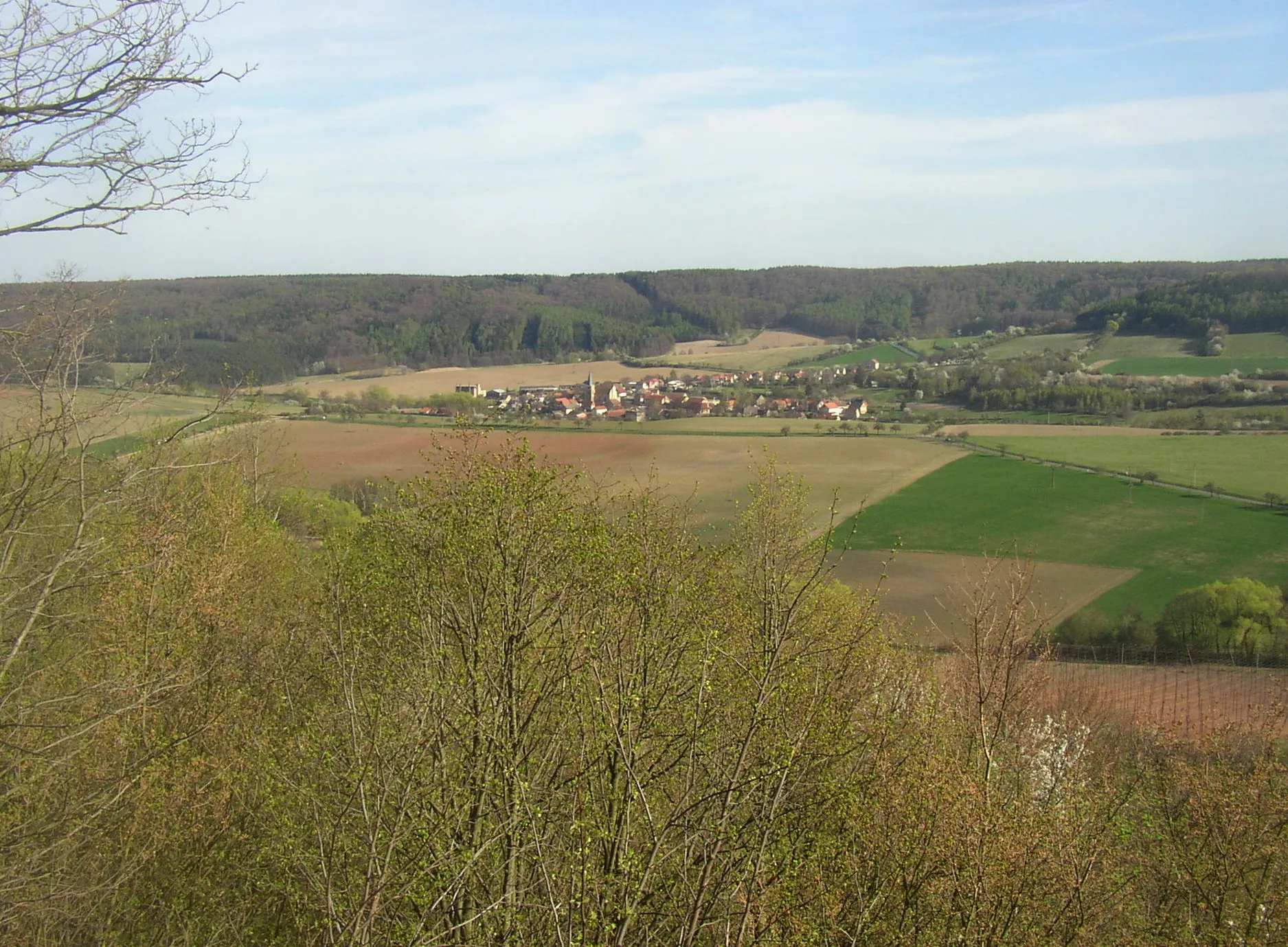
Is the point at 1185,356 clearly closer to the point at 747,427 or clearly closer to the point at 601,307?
the point at 747,427

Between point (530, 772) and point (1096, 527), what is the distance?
31142 millimetres

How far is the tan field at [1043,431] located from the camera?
46375 mm

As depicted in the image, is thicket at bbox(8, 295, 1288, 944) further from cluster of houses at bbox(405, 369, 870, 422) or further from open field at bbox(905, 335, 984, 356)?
open field at bbox(905, 335, 984, 356)

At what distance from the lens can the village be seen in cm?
5122

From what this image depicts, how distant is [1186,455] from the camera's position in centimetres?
4028

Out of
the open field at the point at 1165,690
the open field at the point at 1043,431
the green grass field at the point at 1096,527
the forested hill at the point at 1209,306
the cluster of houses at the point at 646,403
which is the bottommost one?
the open field at the point at 1165,690

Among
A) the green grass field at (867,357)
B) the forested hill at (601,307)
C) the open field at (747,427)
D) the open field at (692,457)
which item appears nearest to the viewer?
the open field at (692,457)

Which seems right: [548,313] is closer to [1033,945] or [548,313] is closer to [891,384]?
[891,384]

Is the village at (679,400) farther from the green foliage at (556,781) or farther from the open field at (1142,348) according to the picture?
the green foliage at (556,781)

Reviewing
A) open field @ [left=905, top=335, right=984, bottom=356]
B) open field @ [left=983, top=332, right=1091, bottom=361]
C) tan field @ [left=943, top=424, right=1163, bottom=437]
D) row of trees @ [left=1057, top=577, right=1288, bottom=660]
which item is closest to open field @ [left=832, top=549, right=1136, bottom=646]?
row of trees @ [left=1057, top=577, right=1288, bottom=660]

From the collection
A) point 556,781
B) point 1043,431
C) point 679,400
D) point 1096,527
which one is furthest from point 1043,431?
point 556,781

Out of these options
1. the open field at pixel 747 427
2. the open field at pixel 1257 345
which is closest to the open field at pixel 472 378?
the open field at pixel 747 427

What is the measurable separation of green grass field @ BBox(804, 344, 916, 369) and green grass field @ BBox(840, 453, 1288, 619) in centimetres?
3639

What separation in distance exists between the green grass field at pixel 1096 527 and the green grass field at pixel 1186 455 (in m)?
1.73
